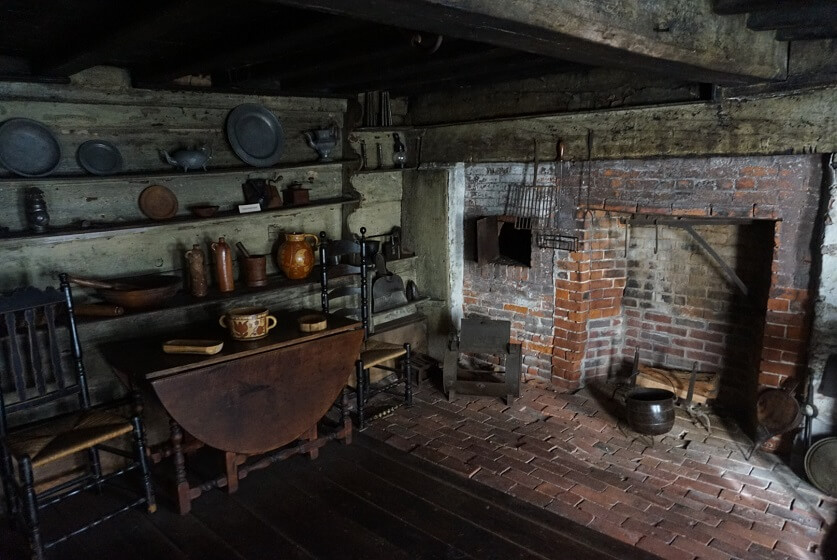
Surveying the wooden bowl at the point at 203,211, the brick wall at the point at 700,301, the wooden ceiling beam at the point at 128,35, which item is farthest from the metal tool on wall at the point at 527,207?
the wooden ceiling beam at the point at 128,35

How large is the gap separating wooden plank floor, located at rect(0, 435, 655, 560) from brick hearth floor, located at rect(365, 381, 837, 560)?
0.17 m

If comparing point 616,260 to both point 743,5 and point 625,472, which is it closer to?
point 625,472

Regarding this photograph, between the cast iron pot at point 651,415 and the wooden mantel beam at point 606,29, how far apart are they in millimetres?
1761

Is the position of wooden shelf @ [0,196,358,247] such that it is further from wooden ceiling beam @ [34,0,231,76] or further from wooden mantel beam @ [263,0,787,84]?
wooden mantel beam @ [263,0,787,84]

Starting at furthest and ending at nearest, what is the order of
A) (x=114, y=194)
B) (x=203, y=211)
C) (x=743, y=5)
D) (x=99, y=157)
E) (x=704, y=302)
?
(x=704, y=302)
(x=203, y=211)
(x=114, y=194)
(x=99, y=157)
(x=743, y=5)

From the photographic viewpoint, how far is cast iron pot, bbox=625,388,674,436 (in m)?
3.23

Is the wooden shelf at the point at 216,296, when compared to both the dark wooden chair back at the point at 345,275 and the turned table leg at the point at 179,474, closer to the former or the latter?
the dark wooden chair back at the point at 345,275

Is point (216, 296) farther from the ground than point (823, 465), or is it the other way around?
point (216, 296)

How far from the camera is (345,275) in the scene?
3961 mm

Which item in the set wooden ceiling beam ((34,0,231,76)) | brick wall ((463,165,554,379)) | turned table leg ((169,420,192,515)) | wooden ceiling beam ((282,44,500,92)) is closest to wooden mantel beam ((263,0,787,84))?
wooden ceiling beam ((34,0,231,76))

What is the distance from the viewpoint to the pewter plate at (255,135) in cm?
356

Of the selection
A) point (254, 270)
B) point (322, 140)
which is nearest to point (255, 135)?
point (322, 140)

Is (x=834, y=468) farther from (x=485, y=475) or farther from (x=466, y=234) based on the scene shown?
(x=466, y=234)

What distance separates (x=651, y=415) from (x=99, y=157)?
339 centimetres
